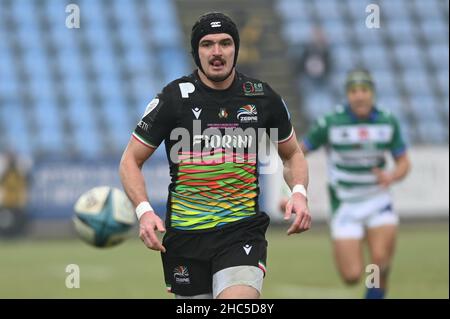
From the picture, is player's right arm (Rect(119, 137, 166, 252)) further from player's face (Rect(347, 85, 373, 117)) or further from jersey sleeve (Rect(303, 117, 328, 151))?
player's face (Rect(347, 85, 373, 117))

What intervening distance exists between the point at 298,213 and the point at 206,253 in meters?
0.64

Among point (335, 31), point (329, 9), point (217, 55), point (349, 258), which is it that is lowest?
point (349, 258)

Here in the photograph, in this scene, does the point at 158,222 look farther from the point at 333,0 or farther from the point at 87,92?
the point at 333,0

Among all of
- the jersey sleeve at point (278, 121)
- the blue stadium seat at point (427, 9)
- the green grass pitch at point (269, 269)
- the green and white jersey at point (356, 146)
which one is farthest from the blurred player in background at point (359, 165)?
the blue stadium seat at point (427, 9)

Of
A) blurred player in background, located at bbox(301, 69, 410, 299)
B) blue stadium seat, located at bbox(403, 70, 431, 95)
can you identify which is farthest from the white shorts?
blue stadium seat, located at bbox(403, 70, 431, 95)

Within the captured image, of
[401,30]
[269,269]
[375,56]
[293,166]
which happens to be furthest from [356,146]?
[401,30]

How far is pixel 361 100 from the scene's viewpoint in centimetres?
1134

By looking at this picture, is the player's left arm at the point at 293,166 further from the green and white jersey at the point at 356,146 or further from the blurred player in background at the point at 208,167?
the green and white jersey at the point at 356,146

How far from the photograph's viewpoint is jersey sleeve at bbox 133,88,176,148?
257 inches

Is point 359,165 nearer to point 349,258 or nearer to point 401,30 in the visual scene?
point 349,258

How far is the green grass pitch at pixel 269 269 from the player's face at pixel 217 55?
5611 mm

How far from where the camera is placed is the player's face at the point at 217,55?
6.47 meters

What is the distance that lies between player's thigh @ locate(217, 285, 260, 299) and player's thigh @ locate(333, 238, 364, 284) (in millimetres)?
4731
